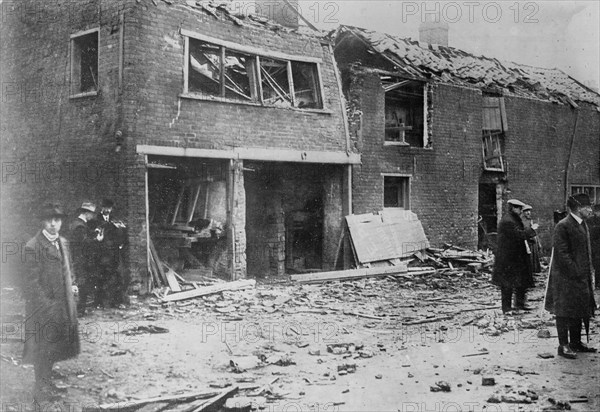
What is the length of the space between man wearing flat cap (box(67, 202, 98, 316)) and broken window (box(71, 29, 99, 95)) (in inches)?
136

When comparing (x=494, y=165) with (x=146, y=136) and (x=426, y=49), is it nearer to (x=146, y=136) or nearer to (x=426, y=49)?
(x=426, y=49)

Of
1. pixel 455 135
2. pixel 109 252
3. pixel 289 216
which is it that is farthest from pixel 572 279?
pixel 455 135

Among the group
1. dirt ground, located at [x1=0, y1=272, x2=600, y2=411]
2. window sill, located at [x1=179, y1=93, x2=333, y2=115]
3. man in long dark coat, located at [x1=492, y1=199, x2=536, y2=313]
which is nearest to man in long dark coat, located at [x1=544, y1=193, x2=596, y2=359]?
dirt ground, located at [x1=0, y1=272, x2=600, y2=411]

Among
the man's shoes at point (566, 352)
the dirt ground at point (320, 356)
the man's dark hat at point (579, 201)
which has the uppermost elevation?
the man's dark hat at point (579, 201)

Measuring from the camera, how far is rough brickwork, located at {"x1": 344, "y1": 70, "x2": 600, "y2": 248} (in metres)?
15.4

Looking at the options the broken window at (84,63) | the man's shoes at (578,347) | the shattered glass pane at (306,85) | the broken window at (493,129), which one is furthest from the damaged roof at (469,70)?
the man's shoes at (578,347)

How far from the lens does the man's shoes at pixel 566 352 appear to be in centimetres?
695

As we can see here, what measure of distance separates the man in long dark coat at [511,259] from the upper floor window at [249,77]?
609cm

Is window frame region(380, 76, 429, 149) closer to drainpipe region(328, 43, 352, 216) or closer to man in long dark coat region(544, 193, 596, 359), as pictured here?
drainpipe region(328, 43, 352, 216)

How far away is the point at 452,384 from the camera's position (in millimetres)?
6320

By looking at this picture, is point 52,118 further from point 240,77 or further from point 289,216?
point 289,216

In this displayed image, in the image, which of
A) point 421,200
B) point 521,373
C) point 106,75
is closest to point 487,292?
point 421,200

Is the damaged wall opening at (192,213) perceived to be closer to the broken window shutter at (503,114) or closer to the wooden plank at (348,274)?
the wooden plank at (348,274)

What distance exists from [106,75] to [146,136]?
→ 149cm
